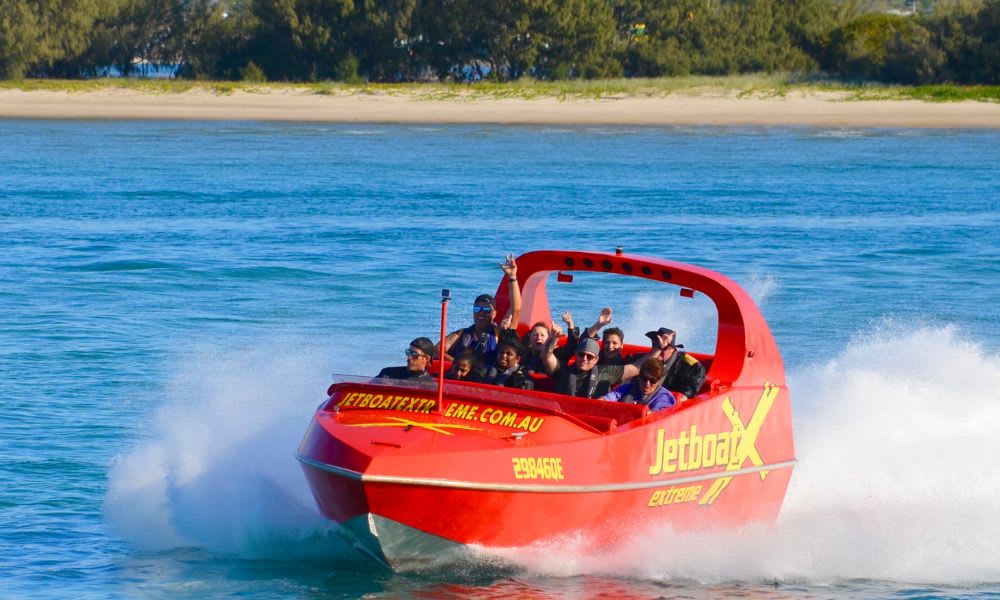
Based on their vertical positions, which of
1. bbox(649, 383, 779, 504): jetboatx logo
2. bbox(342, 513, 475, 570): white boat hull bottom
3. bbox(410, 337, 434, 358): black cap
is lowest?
bbox(342, 513, 475, 570): white boat hull bottom

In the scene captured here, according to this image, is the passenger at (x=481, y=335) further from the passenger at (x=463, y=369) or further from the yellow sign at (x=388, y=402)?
the yellow sign at (x=388, y=402)

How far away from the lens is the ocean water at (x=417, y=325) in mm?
10516

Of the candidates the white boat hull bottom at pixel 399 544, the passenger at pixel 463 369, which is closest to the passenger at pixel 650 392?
the passenger at pixel 463 369

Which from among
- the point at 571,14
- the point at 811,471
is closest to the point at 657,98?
the point at 571,14

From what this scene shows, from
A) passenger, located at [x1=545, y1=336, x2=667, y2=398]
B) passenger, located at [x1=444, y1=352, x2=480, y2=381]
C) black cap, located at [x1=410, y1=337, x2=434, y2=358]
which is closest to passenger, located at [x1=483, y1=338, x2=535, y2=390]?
passenger, located at [x1=444, y1=352, x2=480, y2=381]

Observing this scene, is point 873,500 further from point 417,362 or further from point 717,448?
point 417,362

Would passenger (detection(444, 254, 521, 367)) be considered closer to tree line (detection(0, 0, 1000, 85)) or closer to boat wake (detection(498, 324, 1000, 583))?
boat wake (detection(498, 324, 1000, 583))

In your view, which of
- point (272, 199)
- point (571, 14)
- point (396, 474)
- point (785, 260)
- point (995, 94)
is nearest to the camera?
point (396, 474)

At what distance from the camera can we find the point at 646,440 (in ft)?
31.4

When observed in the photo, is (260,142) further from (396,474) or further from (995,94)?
(396,474)

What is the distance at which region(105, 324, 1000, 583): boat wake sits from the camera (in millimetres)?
10414

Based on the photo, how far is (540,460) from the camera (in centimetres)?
909

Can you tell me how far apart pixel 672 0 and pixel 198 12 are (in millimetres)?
22105

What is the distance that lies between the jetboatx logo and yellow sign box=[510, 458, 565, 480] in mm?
779
